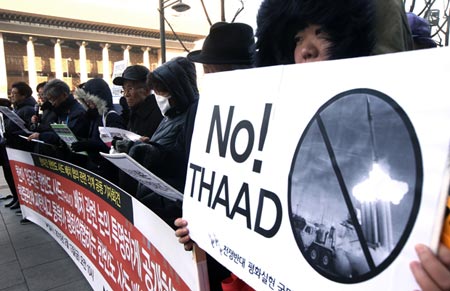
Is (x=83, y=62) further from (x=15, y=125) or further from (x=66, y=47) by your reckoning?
(x=15, y=125)

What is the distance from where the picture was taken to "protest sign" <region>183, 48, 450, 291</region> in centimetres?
53

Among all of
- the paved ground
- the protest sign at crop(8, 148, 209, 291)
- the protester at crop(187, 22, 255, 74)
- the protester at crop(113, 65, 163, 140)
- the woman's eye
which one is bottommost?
the paved ground

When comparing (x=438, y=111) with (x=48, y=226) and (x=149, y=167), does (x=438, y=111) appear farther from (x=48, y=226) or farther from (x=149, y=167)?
(x=48, y=226)

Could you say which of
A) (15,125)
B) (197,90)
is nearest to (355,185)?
(197,90)

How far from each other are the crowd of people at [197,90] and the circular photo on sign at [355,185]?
0.23 feet

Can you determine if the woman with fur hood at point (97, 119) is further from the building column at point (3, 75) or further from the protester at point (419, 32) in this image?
the building column at point (3, 75)

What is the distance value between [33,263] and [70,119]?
149 cm

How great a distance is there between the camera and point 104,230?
2.38 m

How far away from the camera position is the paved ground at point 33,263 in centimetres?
302

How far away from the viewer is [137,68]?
9.21ft

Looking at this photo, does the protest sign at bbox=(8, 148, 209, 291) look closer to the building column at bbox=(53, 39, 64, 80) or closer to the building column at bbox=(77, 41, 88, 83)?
the building column at bbox=(53, 39, 64, 80)

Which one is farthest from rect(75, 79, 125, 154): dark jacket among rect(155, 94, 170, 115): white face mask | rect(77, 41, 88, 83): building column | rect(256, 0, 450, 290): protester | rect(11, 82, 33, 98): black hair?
rect(77, 41, 88, 83): building column

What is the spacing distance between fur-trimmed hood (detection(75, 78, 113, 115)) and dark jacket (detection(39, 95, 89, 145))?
230mm

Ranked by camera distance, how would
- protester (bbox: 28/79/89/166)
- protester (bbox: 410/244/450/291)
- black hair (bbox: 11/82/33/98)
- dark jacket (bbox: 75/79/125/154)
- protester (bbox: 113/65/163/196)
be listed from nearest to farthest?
protester (bbox: 410/244/450/291), protester (bbox: 113/65/163/196), dark jacket (bbox: 75/79/125/154), protester (bbox: 28/79/89/166), black hair (bbox: 11/82/33/98)
